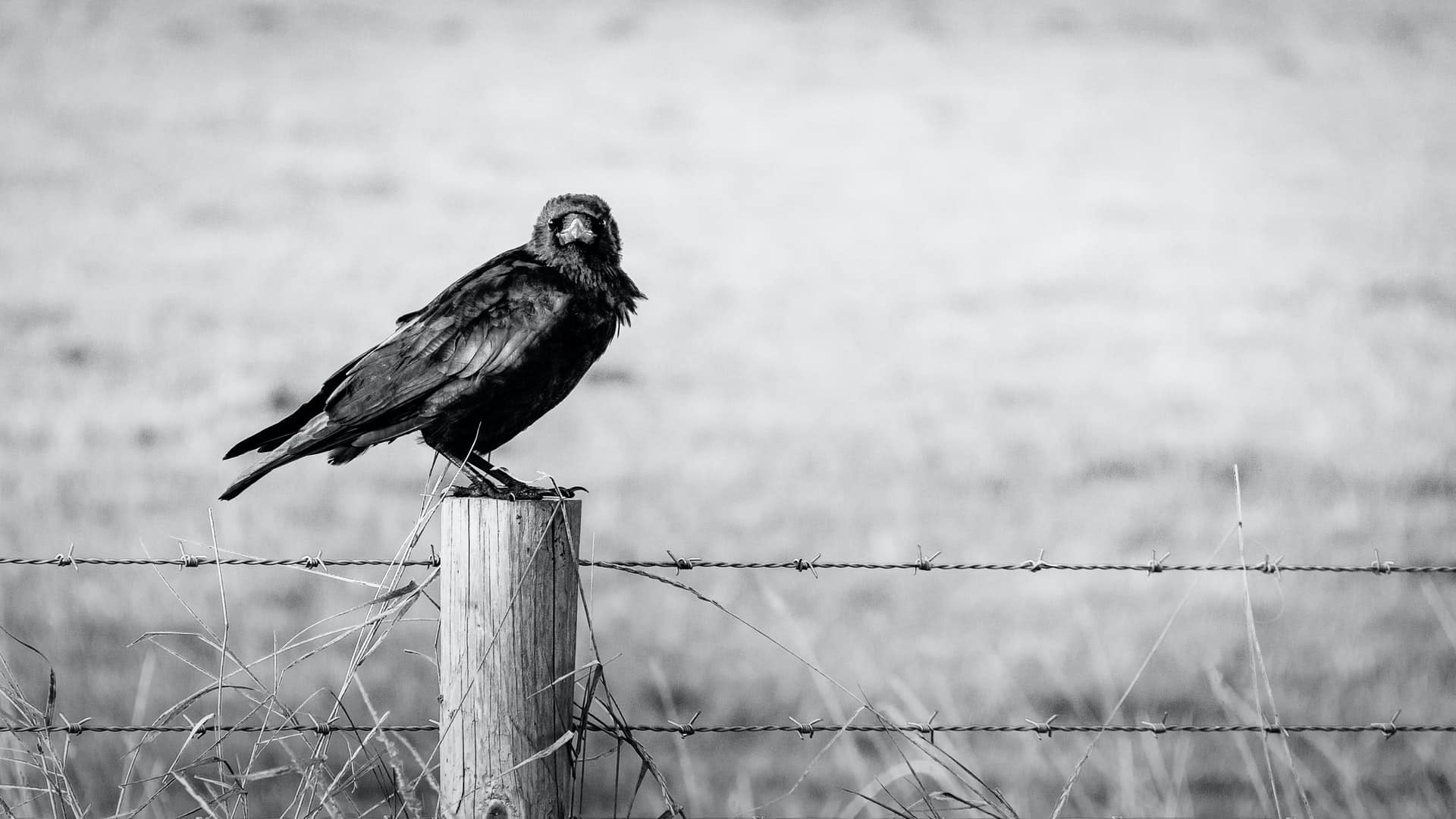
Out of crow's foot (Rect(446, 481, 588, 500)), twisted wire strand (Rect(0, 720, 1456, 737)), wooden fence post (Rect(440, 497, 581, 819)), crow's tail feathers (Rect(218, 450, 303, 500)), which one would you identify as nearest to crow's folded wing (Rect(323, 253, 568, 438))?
crow's tail feathers (Rect(218, 450, 303, 500))

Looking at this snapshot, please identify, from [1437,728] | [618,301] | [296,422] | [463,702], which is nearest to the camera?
[463,702]

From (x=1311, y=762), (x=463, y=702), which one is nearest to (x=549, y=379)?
(x=463, y=702)

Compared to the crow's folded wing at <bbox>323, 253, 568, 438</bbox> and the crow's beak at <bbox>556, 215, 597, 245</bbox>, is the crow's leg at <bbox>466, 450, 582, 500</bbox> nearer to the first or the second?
the crow's folded wing at <bbox>323, 253, 568, 438</bbox>

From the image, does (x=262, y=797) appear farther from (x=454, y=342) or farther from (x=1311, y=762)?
(x=1311, y=762)

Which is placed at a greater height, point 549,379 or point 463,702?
point 549,379

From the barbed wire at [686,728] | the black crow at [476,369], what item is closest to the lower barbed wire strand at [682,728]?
the barbed wire at [686,728]

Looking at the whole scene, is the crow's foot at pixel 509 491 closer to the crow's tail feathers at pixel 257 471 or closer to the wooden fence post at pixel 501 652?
the crow's tail feathers at pixel 257 471

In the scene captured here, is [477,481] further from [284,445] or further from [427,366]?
[284,445]

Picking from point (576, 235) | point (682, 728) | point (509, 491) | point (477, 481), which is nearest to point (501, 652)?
point (682, 728)

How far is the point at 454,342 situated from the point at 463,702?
113 centimetres

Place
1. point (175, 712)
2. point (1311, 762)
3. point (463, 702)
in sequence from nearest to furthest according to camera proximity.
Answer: point (463, 702)
point (175, 712)
point (1311, 762)

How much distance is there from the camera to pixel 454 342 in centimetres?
275

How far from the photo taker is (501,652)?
1.84 metres

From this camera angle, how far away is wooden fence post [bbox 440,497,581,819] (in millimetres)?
1844
